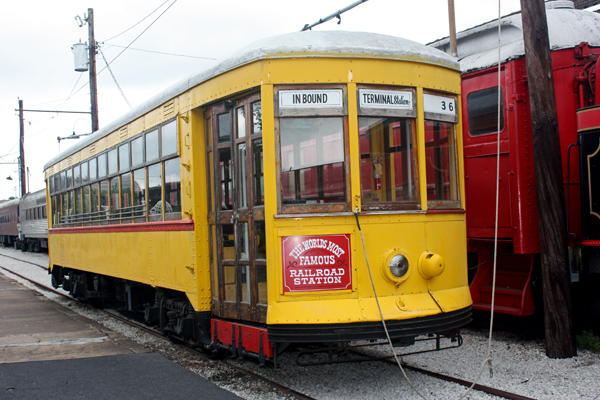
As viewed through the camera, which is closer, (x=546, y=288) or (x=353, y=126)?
(x=353, y=126)

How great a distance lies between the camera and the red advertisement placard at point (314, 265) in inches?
186

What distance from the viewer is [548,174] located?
610 cm

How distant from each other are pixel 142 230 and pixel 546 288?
4647mm

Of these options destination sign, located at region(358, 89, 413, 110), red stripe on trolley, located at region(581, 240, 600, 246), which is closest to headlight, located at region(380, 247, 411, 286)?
destination sign, located at region(358, 89, 413, 110)

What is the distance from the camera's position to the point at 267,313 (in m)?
4.79

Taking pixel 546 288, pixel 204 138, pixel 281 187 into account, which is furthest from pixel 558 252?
pixel 204 138

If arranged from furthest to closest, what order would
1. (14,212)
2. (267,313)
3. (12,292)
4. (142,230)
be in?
(14,212), (12,292), (142,230), (267,313)

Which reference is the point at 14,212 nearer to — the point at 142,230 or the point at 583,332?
the point at 142,230

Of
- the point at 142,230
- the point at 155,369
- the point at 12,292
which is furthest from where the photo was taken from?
the point at 12,292

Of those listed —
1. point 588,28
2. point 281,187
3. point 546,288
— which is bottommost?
point 546,288

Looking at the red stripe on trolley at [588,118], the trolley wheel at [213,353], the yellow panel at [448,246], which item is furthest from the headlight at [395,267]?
the red stripe on trolley at [588,118]

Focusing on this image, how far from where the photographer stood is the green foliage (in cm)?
630

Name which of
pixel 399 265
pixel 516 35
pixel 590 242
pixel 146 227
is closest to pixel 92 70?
pixel 146 227

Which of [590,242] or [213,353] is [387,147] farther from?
[213,353]
